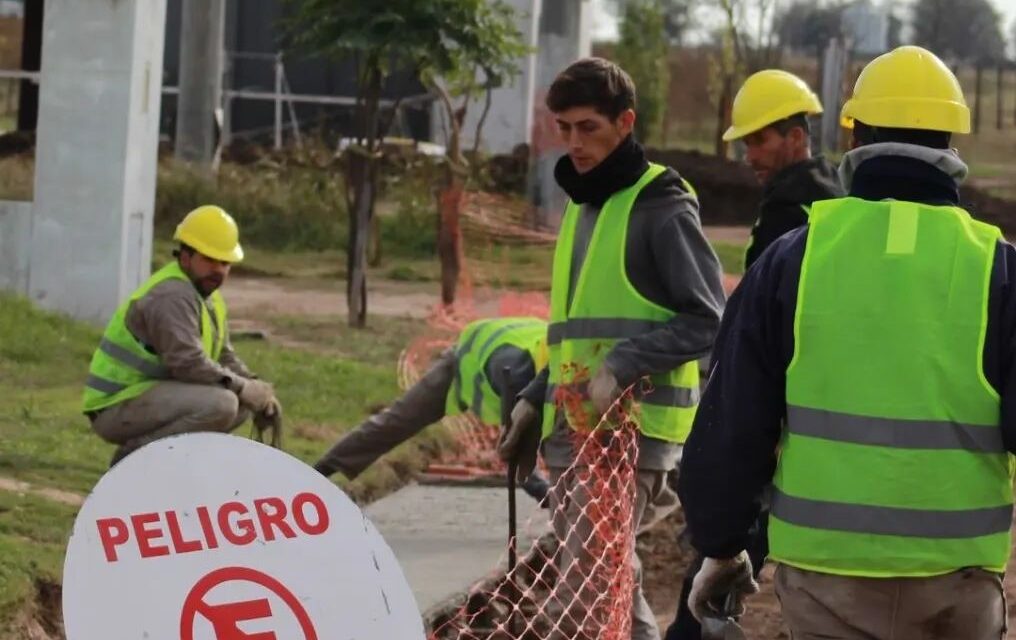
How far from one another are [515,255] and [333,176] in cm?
444

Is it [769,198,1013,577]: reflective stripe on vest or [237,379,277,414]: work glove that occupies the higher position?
[769,198,1013,577]: reflective stripe on vest

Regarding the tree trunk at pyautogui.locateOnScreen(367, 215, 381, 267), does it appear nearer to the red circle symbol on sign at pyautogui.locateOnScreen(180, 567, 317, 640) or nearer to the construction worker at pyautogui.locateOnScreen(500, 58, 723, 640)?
the construction worker at pyautogui.locateOnScreen(500, 58, 723, 640)

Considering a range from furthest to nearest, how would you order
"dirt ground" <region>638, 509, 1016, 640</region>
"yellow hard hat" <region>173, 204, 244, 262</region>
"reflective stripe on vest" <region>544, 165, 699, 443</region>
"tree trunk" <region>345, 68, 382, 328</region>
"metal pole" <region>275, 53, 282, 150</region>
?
"metal pole" <region>275, 53, 282, 150</region>, "tree trunk" <region>345, 68, 382, 328</region>, "yellow hard hat" <region>173, 204, 244, 262</region>, "dirt ground" <region>638, 509, 1016, 640</region>, "reflective stripe on vest" <region>544, 165, 699, 443</region>

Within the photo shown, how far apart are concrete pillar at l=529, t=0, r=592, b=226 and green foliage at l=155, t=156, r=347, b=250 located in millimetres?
2527

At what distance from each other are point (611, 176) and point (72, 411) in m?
6.33

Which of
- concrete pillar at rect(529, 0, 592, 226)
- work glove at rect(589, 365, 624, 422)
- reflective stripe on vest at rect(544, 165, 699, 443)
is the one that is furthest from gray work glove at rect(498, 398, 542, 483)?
concrete pillar at rect(529, 0, 592, 226)

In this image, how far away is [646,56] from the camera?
3850 cm

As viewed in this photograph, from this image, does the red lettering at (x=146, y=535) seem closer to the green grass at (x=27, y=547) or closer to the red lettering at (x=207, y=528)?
the red lettering at (x=207, y=528)

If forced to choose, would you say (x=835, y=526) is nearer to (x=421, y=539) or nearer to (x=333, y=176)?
(x=421, y=539)

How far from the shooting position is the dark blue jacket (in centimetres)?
427

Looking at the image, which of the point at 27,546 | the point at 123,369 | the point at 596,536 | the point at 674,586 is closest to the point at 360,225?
the point at 123,369

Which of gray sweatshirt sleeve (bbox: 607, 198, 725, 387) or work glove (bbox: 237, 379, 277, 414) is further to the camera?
work glove (bbox: 237, 379, 277, 414)

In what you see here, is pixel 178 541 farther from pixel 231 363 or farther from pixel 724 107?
pixel 724 107

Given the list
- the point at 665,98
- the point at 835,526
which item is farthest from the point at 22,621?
the point at 665,98
